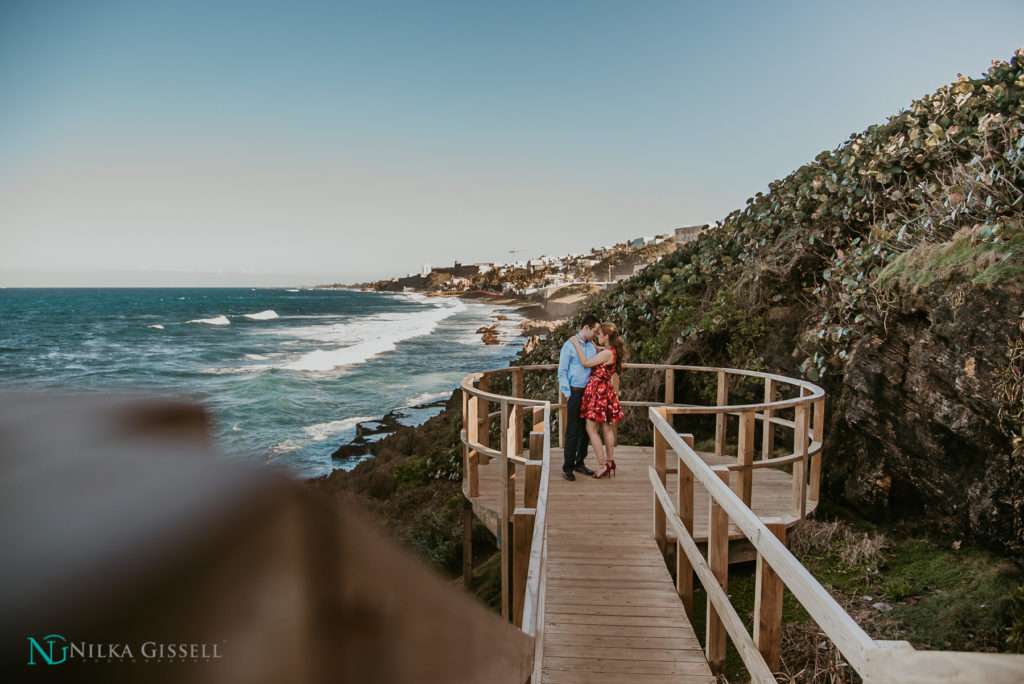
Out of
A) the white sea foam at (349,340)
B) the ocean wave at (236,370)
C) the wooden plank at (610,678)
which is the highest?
the wooden plank at (610,678)

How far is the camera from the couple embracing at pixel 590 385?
6293 mm

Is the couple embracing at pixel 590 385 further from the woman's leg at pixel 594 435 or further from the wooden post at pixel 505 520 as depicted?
the wooden post at pixel 505 520

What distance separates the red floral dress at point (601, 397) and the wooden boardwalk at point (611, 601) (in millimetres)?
782

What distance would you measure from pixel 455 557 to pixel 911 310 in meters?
6.30

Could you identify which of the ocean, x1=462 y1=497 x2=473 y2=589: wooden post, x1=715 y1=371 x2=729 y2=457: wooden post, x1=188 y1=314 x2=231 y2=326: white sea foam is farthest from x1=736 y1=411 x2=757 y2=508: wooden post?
x1=188 y1=314 x2=231 y2=326: white sea foam

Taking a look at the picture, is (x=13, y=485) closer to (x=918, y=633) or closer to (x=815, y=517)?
(x=918, y=633)

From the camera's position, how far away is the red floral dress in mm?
6297

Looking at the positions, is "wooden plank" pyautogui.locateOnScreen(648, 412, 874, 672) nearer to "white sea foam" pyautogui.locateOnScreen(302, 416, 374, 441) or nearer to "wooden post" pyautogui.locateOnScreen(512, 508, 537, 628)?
"wooden post" pyautogui.locateOnScreen(512, 508, 537, 628)

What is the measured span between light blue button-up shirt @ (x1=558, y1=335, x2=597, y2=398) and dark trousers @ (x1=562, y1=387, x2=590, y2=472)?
0.26ft

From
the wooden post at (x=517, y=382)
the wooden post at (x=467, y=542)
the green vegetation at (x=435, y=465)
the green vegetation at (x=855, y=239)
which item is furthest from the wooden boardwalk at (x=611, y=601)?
the green vegetation at (x=435, y=465)

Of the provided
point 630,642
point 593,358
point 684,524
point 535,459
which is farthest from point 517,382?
point 630,642

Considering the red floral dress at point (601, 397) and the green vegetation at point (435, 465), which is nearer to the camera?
the red floral dress at point (601, 397)

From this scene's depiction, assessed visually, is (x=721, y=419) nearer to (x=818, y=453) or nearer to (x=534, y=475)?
(x=818, y=453)

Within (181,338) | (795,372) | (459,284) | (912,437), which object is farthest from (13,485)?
(459,284)
